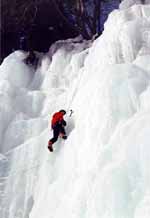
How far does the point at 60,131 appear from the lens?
7137 mm

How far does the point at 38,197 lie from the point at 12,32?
6.31m

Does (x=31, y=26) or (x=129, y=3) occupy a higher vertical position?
(x=31, y=26)

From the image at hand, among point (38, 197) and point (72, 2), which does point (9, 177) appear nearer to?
point (38, 197)

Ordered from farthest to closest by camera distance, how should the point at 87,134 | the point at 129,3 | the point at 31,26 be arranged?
the point at 31,26, the point at 129,3, the point at 87,134

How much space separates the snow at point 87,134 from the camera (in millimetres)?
5043

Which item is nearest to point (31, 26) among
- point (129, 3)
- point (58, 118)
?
point (129, 3)

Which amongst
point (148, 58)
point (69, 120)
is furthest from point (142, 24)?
point (69, 120)

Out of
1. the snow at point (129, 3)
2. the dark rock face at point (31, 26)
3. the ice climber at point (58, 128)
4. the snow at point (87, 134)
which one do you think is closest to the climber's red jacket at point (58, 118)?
the ice climber at point (58, 128)

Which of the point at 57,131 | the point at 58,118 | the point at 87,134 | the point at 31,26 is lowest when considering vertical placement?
the point at 87,134

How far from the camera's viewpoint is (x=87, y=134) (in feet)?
21.0

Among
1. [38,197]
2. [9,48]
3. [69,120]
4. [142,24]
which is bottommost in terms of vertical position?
[38,197]

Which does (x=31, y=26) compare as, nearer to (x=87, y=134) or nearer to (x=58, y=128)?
(x=58, y=128)

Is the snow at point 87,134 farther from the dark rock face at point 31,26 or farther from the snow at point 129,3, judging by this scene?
the dark rock face at point 31,26

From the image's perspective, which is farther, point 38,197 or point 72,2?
point 72,2
